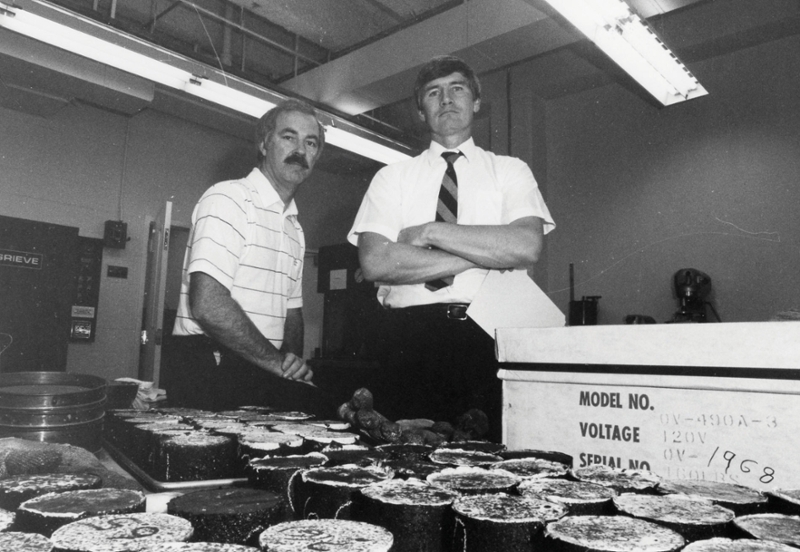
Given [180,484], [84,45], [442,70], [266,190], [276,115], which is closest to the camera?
[180,484]

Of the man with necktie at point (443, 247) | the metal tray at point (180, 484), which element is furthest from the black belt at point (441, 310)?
the metal tray at point (180, 484)

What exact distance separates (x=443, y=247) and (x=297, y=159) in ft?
3.17

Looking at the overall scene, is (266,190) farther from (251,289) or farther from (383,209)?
(383,209)

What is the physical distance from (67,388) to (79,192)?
12.9 ft

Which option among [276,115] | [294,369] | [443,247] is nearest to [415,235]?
[443,247]

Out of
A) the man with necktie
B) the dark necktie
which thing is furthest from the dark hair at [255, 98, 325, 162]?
the dark necktie

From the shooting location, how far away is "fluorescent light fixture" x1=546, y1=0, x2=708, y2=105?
8.95 ft

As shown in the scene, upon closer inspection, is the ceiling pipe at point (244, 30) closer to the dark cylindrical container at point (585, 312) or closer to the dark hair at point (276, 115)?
the dark hair at point (276, 115)

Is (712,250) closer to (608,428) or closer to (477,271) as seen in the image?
(477,271)

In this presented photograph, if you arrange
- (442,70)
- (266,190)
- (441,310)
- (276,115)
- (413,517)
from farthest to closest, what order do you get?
1. (276,115)
2. (266,190)
3. (442,70)
4. (441,310)
5. (413,517)

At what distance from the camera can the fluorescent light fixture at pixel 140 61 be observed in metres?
2.65

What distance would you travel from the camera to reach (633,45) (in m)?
3.10

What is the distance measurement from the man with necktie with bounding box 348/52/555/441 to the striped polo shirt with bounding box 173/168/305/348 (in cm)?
46

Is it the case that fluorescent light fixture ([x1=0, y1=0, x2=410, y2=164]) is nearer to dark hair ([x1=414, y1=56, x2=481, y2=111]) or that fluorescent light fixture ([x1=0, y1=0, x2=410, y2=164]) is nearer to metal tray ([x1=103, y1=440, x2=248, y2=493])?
dark hair ([x1=414, y1=56, x2=481, y2=111])
